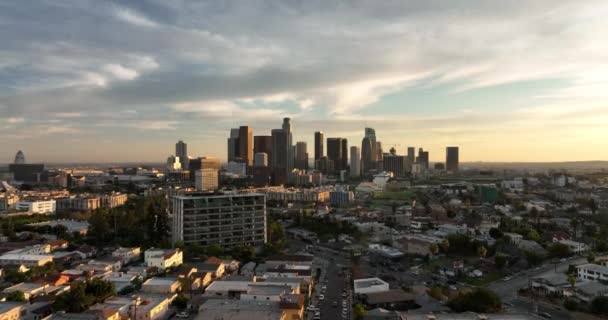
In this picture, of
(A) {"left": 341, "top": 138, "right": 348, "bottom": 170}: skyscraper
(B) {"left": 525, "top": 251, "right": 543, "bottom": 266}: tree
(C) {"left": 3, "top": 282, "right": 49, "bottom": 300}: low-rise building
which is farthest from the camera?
(A) {"left": 341, "top": 138, "right": 348, "bottom": 170}: skyscraper

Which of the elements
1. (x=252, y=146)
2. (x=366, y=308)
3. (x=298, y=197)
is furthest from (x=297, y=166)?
(x=366, y=308)

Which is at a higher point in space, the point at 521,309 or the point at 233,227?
the point at 233,227

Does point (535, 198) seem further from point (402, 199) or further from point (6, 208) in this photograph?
point (6, 208)

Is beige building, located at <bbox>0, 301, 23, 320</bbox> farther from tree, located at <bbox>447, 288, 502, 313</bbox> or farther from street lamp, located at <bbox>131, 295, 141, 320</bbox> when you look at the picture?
tree, located at <bbox>447, 288, 502, 313</bbox>

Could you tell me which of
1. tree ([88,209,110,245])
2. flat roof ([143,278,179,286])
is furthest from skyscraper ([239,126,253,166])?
flat roof ([143,278,179,286])

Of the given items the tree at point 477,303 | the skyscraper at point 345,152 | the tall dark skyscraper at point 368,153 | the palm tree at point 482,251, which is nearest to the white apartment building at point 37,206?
the palm tree at point 482,251

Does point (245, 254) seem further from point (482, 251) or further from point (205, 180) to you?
point (205, 180)

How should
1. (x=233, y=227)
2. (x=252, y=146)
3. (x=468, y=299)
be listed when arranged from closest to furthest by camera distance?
(x=468, y=299) < (x=233, y=227) < (x=252, y=146)
